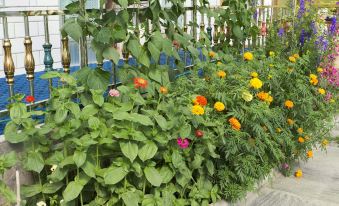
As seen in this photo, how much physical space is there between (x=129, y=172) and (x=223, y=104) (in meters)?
0.82

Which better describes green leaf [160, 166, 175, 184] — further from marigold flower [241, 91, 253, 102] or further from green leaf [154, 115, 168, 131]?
marigold flower [241, 91, 253, 102]

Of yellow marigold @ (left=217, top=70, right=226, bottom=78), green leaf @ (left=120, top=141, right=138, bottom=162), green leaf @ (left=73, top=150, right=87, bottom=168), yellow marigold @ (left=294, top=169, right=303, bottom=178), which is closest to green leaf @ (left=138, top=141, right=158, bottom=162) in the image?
green leaf @ (left=120, top=141, right=138, bottom=162)

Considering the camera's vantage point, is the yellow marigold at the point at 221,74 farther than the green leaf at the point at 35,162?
Yes

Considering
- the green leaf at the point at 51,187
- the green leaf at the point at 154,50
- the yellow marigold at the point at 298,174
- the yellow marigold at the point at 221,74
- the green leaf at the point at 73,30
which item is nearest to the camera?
the green leaf at the point at 51,187

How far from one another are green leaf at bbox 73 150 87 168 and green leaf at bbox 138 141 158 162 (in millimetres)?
300

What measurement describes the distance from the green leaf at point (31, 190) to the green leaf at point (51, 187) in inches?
1.1

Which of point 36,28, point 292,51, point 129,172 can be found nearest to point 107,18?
point 129,172

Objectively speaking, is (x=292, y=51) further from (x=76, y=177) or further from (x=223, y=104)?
(x=76, y=177)

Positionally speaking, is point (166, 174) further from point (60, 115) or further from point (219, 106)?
point (60, 115)

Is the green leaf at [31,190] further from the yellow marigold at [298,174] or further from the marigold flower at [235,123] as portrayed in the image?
the yellow marigold at [298,174]

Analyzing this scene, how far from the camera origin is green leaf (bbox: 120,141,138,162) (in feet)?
7.68

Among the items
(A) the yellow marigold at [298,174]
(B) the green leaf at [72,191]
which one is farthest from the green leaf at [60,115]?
(A) the yellow marigold at [298,174]

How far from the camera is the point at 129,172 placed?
256 cm

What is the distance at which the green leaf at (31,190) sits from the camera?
2467mm
